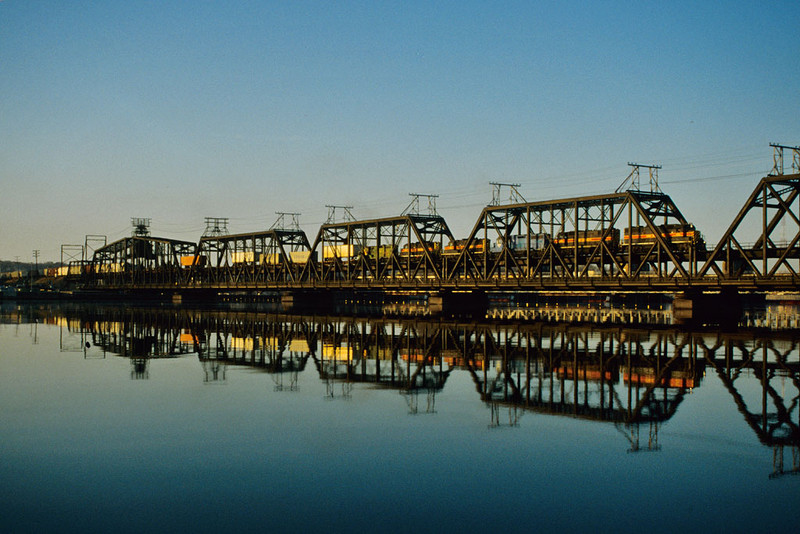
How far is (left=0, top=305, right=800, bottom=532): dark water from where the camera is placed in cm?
1331

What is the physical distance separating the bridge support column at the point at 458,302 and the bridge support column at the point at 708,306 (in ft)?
98.9

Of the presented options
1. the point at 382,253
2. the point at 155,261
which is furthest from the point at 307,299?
the point at 155,261

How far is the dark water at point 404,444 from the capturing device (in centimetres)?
1331

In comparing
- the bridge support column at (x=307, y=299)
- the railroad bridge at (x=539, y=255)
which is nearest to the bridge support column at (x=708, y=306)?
the railroad bridge at (x=539, y=255)

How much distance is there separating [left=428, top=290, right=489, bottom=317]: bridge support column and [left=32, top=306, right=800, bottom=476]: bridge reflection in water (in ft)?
123

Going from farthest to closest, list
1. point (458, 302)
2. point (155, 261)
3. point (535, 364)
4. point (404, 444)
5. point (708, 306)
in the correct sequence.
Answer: point (155, 261)
point (458, 302)
point (708, 306)
point (535, 364)
point (404, 444)

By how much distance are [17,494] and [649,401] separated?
19231 millimetres

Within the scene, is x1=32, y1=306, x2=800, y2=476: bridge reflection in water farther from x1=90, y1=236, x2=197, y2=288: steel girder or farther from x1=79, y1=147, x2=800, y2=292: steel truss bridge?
x1=90, y1=236, x2=197, y2=288: steel girder

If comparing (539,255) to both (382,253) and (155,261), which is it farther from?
(155,261)

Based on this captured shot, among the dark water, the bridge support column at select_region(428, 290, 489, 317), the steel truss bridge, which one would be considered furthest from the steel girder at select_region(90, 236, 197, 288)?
the dark water

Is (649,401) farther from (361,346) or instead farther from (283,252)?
(283,252)

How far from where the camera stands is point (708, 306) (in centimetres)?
7706

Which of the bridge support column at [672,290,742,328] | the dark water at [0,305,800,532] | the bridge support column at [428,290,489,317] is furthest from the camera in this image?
the bridge support column at [428,290,489,317]

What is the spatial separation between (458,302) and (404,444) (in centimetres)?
8629
